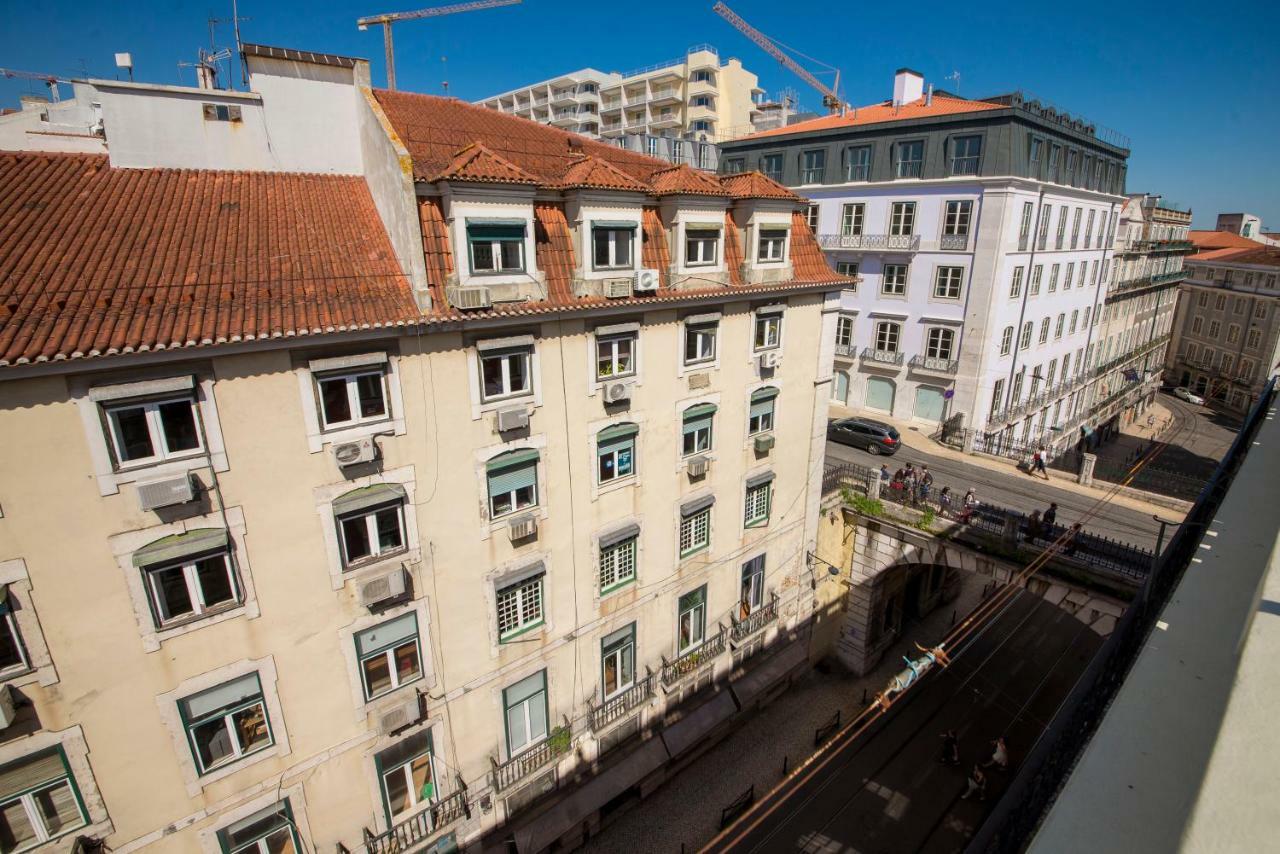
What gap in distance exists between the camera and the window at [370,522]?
1342cm

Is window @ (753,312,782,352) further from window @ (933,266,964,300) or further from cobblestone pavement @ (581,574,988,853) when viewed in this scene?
window @ (933,266,964,300)

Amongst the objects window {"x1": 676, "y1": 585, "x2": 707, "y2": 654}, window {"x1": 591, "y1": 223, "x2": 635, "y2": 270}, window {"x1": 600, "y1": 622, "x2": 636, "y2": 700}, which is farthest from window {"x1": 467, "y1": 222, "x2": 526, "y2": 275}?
window {"x1": 676, "y1": 585, "x2": 707, "y2": 654}

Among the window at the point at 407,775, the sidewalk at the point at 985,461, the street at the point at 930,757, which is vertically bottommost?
the street at the point at 930,757

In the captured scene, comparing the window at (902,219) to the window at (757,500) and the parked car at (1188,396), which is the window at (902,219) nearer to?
the window at (757,500)

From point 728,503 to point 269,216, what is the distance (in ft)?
52.1

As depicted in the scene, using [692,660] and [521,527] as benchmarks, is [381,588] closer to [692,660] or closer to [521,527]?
[521,527]

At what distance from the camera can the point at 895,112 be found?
1655 inches

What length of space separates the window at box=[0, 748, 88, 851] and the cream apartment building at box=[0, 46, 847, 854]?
0.06 m

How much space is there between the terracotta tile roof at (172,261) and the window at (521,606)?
777 centimetres

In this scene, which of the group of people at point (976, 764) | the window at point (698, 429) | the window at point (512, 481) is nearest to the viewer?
the window at point (512, 481)

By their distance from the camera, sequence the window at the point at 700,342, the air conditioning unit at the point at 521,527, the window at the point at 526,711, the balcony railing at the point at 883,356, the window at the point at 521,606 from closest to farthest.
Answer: the air conditioning unit at the point at 521,527 < the window at the point at 521,606 < the window at the point at 526,711 < the window at the point at 700,342 < the balcony railing at the point at 883,356

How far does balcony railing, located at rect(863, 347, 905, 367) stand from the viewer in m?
41.5

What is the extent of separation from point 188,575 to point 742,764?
64.5ft

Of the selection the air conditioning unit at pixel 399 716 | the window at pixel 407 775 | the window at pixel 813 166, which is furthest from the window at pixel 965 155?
the window at pixel 407 775
